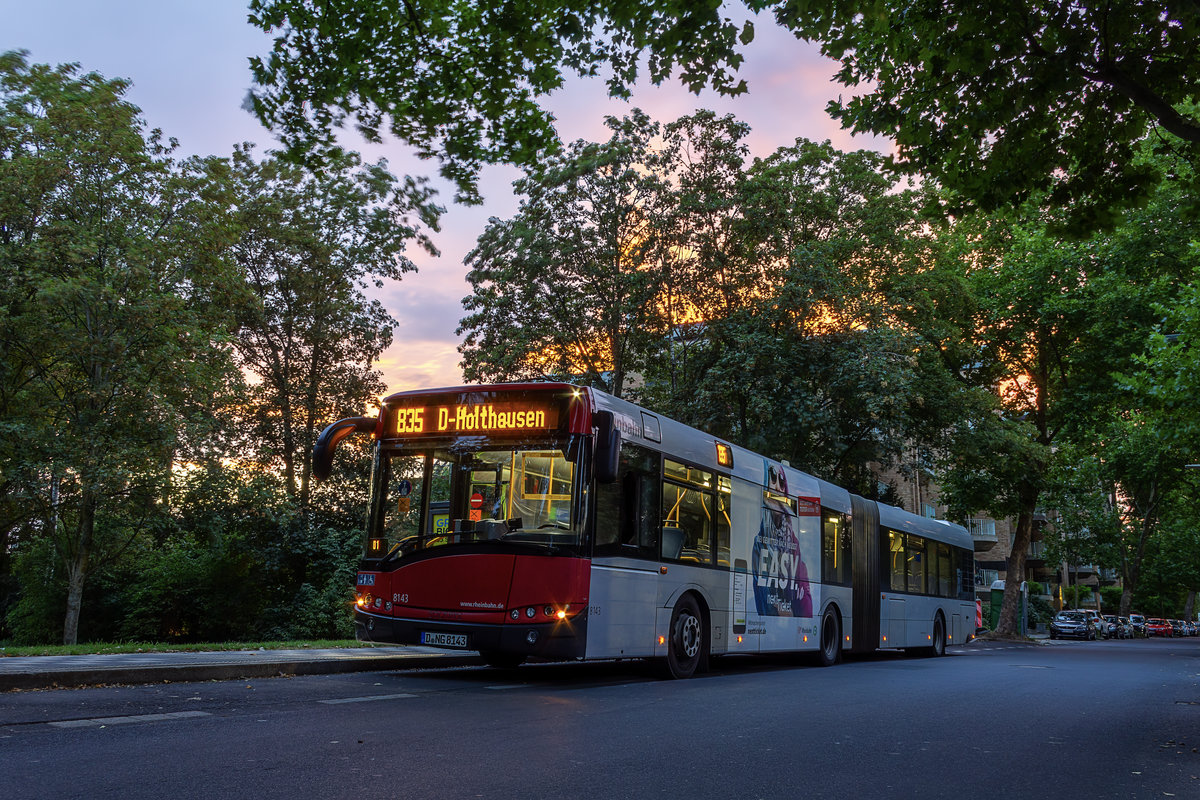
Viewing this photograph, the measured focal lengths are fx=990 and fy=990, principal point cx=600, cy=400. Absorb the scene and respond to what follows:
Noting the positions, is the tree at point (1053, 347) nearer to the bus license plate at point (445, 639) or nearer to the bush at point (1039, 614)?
the bus license plate at point (445, 639)

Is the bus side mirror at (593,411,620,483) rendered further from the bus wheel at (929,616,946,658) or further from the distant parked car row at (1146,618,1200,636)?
the distant parked car row at (1146,618,1200,636)

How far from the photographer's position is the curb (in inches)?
343

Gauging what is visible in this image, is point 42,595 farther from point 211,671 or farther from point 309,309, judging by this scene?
point 211,671

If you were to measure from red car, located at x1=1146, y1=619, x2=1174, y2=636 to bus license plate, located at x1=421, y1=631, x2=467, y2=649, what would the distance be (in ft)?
230

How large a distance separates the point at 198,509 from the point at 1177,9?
2138 cm

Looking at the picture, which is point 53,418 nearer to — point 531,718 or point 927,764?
point 531,718

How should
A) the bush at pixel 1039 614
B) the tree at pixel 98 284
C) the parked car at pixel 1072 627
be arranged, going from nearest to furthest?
the tree at pixel 98 284 → the parked car at pixel 1072 627 → the bush at pixel 1039 614

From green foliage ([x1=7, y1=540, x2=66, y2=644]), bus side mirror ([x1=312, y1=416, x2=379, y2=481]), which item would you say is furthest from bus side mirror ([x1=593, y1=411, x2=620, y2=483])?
green foliage ([x1=7, y1=540, x2=66, y2=644])

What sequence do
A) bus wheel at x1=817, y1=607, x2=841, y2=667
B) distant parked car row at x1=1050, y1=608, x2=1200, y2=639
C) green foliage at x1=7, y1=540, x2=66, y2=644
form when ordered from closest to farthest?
bus wheel at x1=817, y1=607, x2=841, y2=667 → green foliage at x1=7, y1=540, x2=66, y2=644 → distant parked car row at x1=1050, y1=608, x2=1200, y2=639

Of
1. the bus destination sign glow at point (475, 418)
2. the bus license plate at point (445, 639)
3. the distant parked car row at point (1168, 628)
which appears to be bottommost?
the distant parked car row at point (1168, 628)

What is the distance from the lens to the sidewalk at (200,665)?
8.87 metres

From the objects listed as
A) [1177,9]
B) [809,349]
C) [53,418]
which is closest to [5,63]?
[53,418]

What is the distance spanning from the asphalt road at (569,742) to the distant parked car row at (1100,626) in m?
44.0

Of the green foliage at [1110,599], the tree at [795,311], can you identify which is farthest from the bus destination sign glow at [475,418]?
the green foliage at [1110,599]
